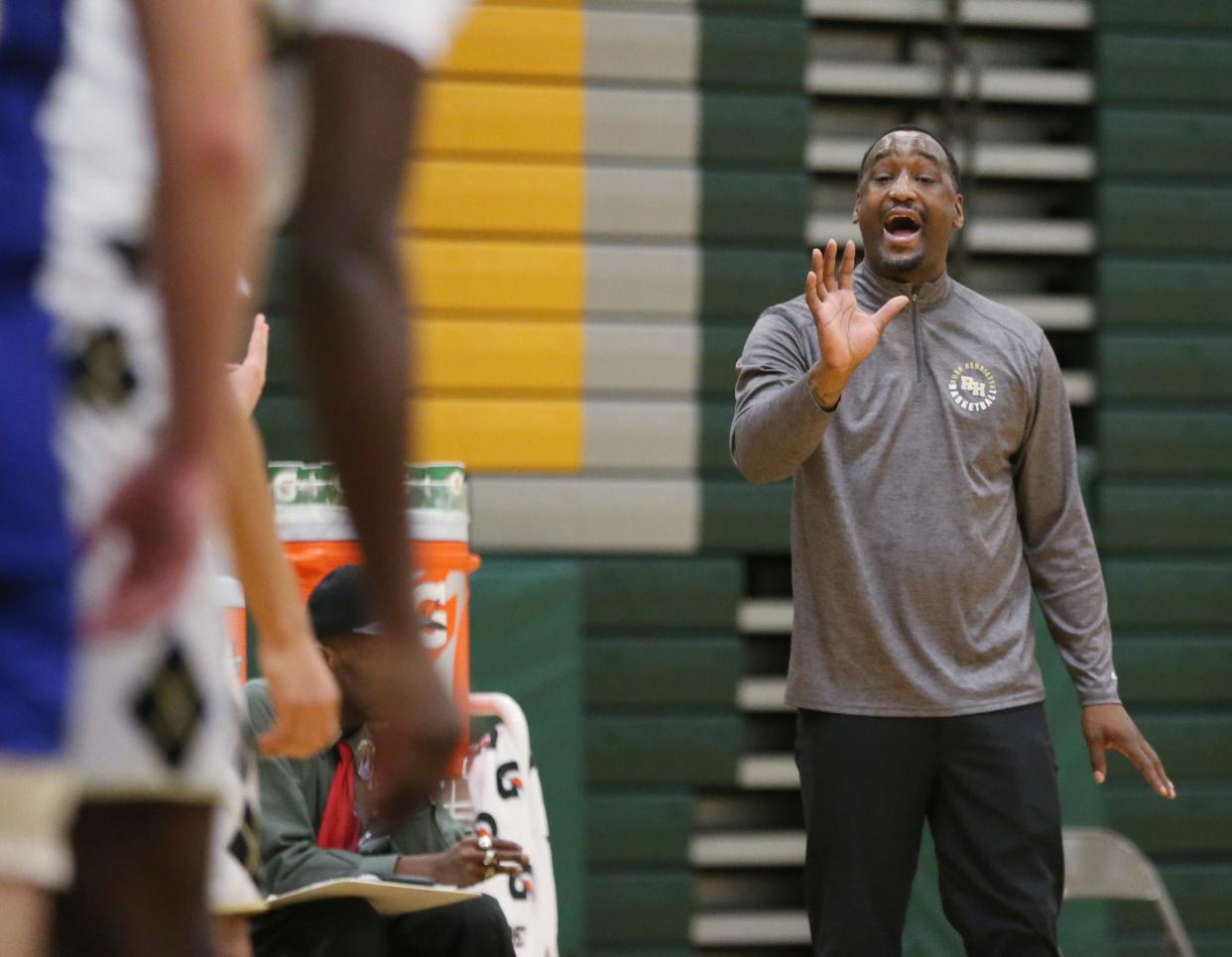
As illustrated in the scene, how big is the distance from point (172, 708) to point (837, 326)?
2.47 m

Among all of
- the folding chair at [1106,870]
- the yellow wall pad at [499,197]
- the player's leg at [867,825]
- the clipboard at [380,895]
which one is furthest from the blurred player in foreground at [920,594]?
the yellow wall pad at [499,197]

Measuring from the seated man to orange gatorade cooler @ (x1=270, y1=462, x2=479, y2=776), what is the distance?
512 mm

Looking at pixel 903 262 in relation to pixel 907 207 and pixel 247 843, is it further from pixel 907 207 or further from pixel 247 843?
pixel 247 843

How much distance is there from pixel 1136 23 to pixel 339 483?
6.17 metres

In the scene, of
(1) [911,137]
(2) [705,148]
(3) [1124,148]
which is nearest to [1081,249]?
(3) [1124,148]

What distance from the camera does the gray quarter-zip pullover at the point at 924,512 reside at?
3.78 metres

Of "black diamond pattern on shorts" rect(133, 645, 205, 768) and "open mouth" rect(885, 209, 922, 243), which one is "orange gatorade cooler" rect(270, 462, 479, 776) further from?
"black diamond pattern on shorts" rect(133, 645, 205, 768)

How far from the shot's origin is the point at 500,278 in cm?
645

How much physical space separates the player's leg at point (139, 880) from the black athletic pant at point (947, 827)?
2.59m

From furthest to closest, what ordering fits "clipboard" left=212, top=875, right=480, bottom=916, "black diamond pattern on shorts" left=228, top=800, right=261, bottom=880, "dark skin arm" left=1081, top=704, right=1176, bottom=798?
1. "dark skin arm" left=1081, top=704, right=1176, bottom=798
2. "clipboard" left=212, top=875, right=480, bottom=916
3. "black diamond pattern on shorts" left=228, top=800, right=261, bottom=880

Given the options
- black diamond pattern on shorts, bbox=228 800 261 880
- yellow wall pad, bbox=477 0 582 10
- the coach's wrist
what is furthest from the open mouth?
yellow wall pad, bbox=477 0 582 10

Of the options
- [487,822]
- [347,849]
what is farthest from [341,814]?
[487,822]

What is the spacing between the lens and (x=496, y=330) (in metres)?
6.45

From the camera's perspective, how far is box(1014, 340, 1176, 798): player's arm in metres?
3.97
